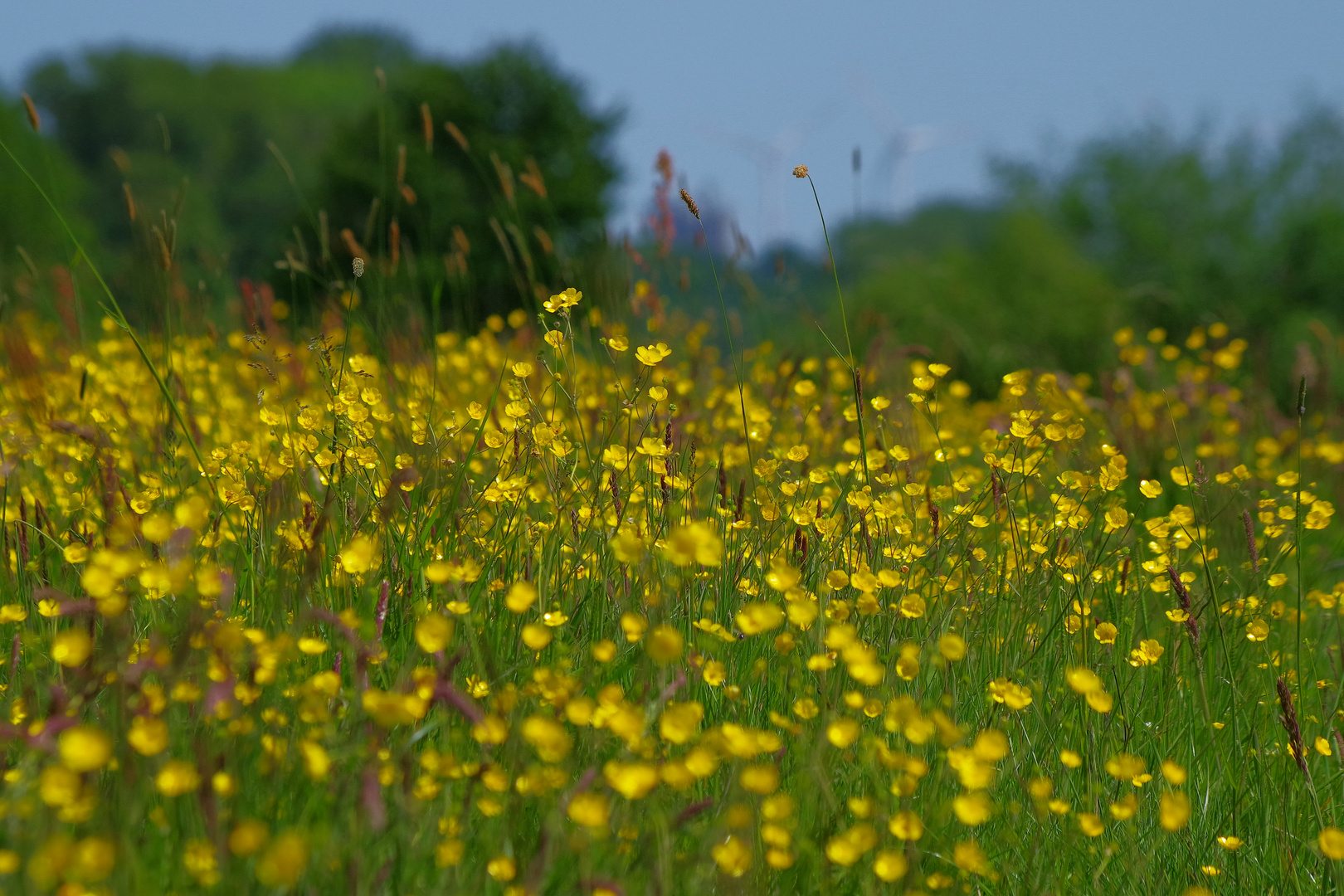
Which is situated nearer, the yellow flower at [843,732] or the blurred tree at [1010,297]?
the yellow flower at [843,732]

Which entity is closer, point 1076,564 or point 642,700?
point 642,700

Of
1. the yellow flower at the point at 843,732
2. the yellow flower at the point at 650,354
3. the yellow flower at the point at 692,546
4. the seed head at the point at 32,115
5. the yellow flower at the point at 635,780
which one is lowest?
the yellow flower at the point at 843,732

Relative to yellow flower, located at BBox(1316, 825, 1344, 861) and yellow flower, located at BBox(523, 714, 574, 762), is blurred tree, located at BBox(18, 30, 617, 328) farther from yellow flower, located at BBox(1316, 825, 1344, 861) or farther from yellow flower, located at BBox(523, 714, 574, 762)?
yellow flower, located at BBox(1316, 825, 1344, 861)

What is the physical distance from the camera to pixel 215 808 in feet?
3.69

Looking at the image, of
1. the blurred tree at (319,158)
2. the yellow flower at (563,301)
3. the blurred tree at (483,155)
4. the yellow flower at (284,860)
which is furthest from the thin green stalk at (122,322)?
the blurred tree at (483,155)

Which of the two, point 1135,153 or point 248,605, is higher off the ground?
point 1135,153

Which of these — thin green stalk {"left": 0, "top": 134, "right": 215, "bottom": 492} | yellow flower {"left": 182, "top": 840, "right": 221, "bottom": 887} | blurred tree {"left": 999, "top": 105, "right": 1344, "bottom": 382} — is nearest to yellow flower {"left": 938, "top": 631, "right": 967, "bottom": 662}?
yellow flower {"left": 182, "top": 840, "right": 221, "bottom": 887}

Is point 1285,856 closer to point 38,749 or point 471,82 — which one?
point 38,749

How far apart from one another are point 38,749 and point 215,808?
0.33 metres

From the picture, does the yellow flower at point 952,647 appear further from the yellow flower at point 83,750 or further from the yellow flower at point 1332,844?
the yellow flower at point 83,750

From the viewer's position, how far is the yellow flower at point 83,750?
1.03m

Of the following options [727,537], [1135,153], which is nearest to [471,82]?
[1135,153]

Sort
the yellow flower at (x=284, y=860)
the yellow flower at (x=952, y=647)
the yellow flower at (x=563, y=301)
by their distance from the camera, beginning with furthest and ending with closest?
the yellow flower at (x=563, y=301) → the yellow flower at (x=952, y=647) → the yellow flower at (x=284, y=860)

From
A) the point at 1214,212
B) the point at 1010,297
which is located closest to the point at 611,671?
the point at 1010,297
